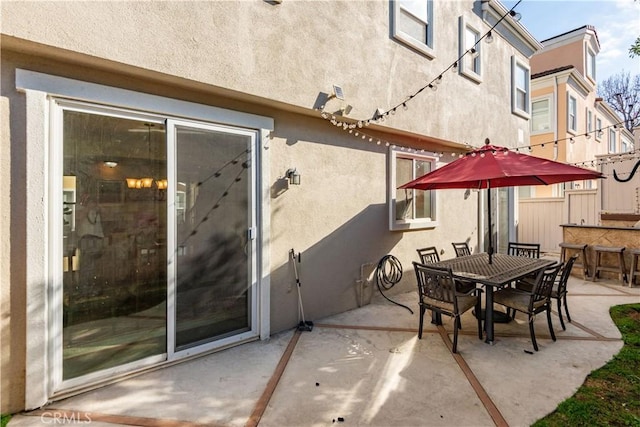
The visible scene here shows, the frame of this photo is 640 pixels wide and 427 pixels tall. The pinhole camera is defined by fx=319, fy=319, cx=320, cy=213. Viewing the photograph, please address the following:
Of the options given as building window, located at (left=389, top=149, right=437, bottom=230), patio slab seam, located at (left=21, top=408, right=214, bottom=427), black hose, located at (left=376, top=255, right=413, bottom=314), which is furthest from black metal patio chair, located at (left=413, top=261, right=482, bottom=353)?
patio slab seam, located at (left=21, top=408, right=214, bottom=427)

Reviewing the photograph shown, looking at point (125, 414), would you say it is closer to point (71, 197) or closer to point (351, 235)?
point (71, 197)

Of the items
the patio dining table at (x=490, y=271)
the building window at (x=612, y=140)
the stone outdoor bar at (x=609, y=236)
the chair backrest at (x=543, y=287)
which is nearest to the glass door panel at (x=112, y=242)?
the patio dining table at (x=490, y=271)

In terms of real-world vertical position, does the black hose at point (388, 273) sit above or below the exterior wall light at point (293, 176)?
below

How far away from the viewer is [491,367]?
3.72 metres

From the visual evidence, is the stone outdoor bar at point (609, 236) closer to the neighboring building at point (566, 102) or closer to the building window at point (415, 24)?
the neighboring building at point (566, 102)

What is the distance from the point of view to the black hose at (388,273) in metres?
6.29

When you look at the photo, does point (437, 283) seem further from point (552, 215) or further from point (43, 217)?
point (552, 215)

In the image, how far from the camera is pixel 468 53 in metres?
7.49

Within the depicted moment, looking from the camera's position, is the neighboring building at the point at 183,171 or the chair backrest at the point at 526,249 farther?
the chair backrest at the point at 526,249

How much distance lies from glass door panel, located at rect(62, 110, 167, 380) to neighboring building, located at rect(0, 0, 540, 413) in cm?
2

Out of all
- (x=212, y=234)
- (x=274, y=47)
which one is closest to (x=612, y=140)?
(x=274, y=47)

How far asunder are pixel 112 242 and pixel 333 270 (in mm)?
3289

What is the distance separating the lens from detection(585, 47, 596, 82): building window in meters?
15.8

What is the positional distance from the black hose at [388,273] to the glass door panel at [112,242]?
3.94m
